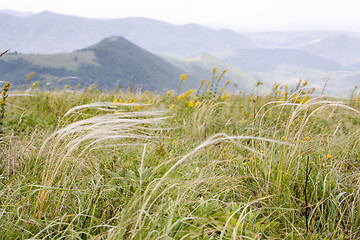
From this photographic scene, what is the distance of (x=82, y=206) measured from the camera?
5.79ft

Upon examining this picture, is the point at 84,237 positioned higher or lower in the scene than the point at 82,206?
lower

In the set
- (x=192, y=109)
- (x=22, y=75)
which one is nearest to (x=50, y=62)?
(x=22, y=75)

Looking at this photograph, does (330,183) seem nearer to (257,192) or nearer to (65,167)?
(257,192)

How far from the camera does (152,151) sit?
2.62m

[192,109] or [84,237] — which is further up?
[192,109]

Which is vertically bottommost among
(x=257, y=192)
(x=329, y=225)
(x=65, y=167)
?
(x=329, y=225)

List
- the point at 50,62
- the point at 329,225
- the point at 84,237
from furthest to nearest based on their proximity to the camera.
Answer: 1. the point at 50,62
2. the point at 329,225
3. the point at 84,237

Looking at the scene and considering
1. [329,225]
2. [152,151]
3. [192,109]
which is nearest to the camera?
[329,225]

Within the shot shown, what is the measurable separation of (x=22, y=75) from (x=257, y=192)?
188 m

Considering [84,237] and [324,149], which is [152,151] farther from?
[324,149]

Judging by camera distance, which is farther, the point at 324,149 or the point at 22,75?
the point at 22,75

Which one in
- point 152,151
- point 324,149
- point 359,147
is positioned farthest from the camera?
point 359,147

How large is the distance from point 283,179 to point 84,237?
4.70 ft

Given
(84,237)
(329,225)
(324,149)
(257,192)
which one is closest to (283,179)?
(257,192)
